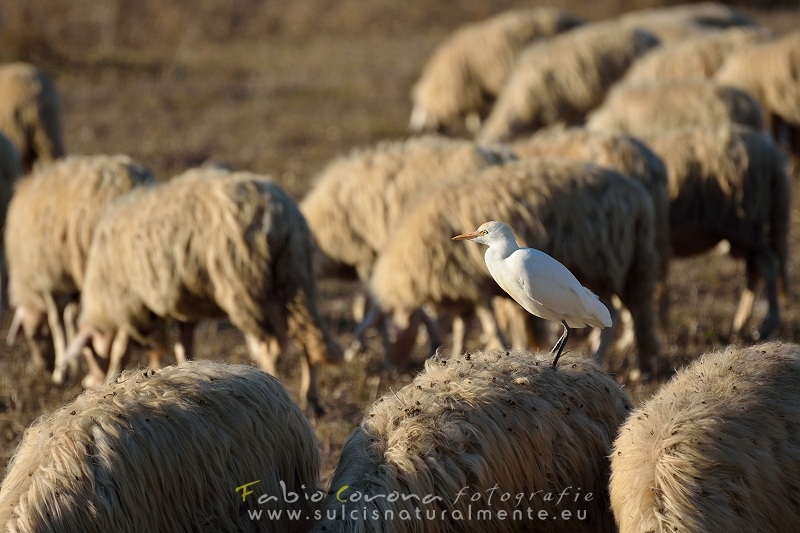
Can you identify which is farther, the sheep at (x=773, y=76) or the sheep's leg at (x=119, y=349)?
the sheep at (x=773, y=76)

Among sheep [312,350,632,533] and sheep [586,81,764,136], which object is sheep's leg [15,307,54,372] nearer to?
sheep [312,350,632,533]

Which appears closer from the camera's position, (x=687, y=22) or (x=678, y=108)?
(x=678, y=108)

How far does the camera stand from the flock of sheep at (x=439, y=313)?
12.0 feet

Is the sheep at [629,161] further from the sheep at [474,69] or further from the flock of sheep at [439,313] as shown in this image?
the sheep at [474,69]

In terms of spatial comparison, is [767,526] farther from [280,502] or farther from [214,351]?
[214,351]

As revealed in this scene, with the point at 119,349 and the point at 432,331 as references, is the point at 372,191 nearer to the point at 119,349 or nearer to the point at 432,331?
the point at 432,331

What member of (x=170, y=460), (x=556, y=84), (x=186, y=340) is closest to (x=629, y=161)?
(x=186, y=340)

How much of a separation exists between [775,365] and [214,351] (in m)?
4.83

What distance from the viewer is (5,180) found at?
9.03 metres

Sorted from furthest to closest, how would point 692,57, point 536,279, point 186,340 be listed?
point 692,57 → point 186,340 → point 536,279

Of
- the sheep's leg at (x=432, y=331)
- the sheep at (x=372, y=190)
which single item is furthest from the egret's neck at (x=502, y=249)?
the sheep at (x=372, y=190)

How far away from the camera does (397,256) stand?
21.5ft

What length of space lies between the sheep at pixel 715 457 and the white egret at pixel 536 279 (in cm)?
50

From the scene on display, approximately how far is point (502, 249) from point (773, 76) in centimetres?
852
